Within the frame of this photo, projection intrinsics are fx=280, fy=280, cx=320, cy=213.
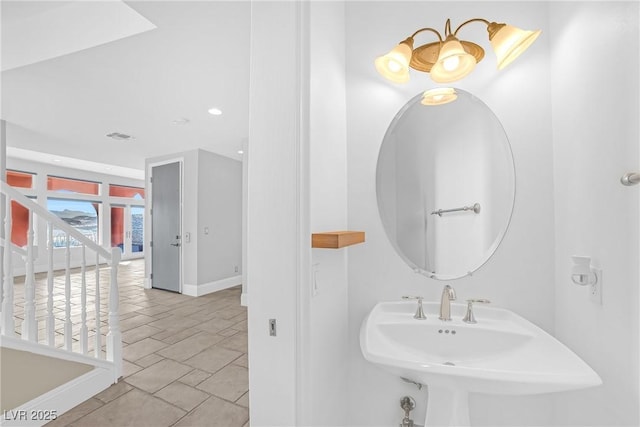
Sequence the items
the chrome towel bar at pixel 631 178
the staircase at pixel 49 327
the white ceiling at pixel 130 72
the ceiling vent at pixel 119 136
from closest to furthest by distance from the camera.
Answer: the chrome towel bar at pixel 631 178
the staircase at pixel 49 327
the white ceiling at pixel 130 72
the ceiling vent at pixel 119 136

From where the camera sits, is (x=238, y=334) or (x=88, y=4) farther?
(x=238, y=334)

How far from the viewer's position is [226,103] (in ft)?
9.92

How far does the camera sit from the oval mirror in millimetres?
1251

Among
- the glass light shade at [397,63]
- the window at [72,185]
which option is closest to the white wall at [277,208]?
the glass light shade at [397,63]

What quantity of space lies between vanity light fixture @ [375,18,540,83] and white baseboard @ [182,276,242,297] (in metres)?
4.47

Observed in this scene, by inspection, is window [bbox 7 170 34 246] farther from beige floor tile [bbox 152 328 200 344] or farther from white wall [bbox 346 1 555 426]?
white wall [bbox 346 1 555 426]

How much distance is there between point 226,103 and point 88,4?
1288 mm

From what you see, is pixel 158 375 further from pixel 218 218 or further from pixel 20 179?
pixel 20 179

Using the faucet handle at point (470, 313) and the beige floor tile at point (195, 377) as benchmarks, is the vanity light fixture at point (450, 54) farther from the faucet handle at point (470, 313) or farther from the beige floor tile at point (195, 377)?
the beige floor tile at point (195, 377)

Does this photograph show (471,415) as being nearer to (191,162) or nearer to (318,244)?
(318,244)

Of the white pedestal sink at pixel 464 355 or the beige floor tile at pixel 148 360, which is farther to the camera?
the beige floor tile at pixel 148 360

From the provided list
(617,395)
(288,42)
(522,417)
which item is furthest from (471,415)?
(288,42)

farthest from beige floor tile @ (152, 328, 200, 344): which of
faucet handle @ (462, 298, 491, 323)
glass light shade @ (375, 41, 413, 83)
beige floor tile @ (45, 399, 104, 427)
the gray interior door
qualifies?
glass light shade @ (375, 41, 413, 83)

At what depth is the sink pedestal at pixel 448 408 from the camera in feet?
3.26
